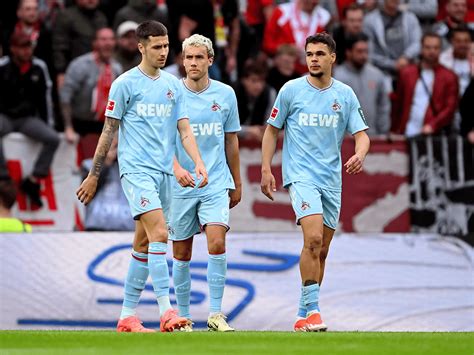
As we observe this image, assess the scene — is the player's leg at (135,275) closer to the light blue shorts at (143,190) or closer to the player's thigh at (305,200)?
the light blue shorts at (143,190)

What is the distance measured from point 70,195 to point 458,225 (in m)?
5.11

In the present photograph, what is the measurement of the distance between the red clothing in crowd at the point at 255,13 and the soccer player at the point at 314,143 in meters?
7.74

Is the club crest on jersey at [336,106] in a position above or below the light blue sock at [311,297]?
above

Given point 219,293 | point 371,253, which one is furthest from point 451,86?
point 219,293

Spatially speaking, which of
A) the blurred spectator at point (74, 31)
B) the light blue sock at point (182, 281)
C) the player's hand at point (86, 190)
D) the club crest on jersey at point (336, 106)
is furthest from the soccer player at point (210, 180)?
the blurred spectator at point (74, 31)

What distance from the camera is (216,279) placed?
1269cm

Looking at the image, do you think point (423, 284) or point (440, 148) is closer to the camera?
point (423, 284)

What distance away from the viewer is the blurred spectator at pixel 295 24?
19344 millimetres

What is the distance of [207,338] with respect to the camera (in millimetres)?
10867

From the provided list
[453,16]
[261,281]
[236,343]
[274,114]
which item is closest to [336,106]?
[274,114]

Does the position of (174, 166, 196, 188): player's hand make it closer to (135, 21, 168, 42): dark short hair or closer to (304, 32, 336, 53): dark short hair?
(135, 21, 168, 42): dark short hair

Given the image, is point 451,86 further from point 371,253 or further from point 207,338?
point 207,338

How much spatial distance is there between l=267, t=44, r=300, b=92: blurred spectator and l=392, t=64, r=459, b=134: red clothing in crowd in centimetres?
153

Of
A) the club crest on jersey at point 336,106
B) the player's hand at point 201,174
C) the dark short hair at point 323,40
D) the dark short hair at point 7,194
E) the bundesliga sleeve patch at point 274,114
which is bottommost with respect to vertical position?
the dark short hair at point 7,194
